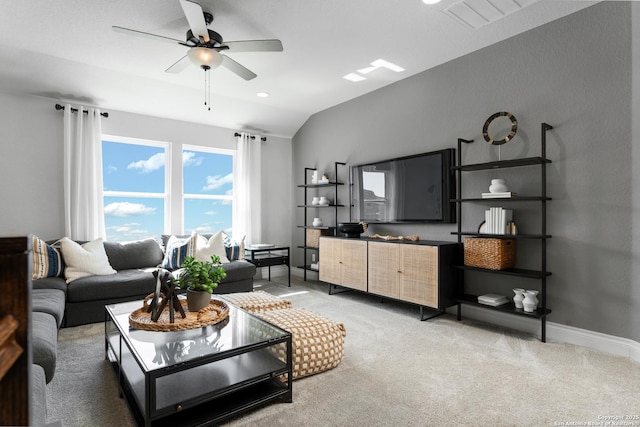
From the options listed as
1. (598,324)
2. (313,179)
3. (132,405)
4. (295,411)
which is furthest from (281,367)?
(313,179)

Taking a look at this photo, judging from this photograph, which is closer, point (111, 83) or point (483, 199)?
point (483, 199)

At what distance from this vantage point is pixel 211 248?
4.52 meters

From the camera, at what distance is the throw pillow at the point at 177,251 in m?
4.31

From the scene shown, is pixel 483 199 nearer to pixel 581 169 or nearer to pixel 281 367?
pixel 581 169

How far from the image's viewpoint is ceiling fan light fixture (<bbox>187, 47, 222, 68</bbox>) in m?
2.79

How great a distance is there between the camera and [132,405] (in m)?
1.92

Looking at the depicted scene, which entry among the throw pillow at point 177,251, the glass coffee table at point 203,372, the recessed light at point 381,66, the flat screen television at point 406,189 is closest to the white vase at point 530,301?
the flat screen television at point 406,189

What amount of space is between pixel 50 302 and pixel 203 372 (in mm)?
1667

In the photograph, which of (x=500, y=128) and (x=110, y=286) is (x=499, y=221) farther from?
(x=110, y=286)

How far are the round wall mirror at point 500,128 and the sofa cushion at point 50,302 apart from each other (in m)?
3.97

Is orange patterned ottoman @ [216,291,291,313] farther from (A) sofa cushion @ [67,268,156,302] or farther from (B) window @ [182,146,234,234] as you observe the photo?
(B) window @ [182,146,234,234]

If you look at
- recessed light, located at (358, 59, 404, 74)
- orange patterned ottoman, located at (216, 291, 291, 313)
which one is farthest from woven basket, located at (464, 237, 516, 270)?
recessed light, located at (358, 59, 404, 74)

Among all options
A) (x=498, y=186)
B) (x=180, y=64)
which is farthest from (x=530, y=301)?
(x=180, y=64)

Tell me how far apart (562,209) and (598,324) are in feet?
3.13
